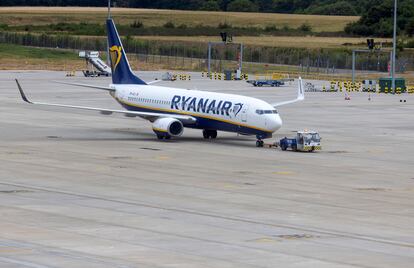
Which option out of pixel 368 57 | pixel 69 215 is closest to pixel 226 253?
pixel 69 215

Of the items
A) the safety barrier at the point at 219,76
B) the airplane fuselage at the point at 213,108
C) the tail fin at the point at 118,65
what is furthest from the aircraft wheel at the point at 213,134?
the safety barrier at the point at 219,76

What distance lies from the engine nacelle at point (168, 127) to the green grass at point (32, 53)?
106 meters

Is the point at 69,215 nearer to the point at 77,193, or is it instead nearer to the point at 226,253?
the point at 77,193

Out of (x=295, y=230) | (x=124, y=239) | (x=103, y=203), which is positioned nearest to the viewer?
(x=124, y=239)

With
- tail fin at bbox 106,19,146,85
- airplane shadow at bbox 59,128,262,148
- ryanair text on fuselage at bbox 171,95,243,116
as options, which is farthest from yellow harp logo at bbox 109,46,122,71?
ryanair text on fuselage at bbox 171,95,243,116

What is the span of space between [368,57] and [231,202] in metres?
127

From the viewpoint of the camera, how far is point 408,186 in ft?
171

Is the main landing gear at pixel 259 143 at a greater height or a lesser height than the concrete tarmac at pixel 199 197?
greater

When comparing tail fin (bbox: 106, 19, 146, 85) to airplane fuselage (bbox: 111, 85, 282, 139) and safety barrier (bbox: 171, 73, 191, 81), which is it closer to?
airplane fuselage (bbox: 111, 85, 282, 139)

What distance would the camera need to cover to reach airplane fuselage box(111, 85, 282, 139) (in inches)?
2650

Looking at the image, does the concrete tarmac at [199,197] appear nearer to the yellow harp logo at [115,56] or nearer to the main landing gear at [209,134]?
the main landing gear at [209,134]

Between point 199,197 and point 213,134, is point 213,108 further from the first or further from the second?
point 199,197

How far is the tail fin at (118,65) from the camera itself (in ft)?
258

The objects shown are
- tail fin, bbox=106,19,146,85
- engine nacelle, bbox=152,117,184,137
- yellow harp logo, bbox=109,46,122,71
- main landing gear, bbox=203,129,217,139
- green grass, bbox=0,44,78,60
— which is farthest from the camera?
green grass, bbox=0,44,78,60
